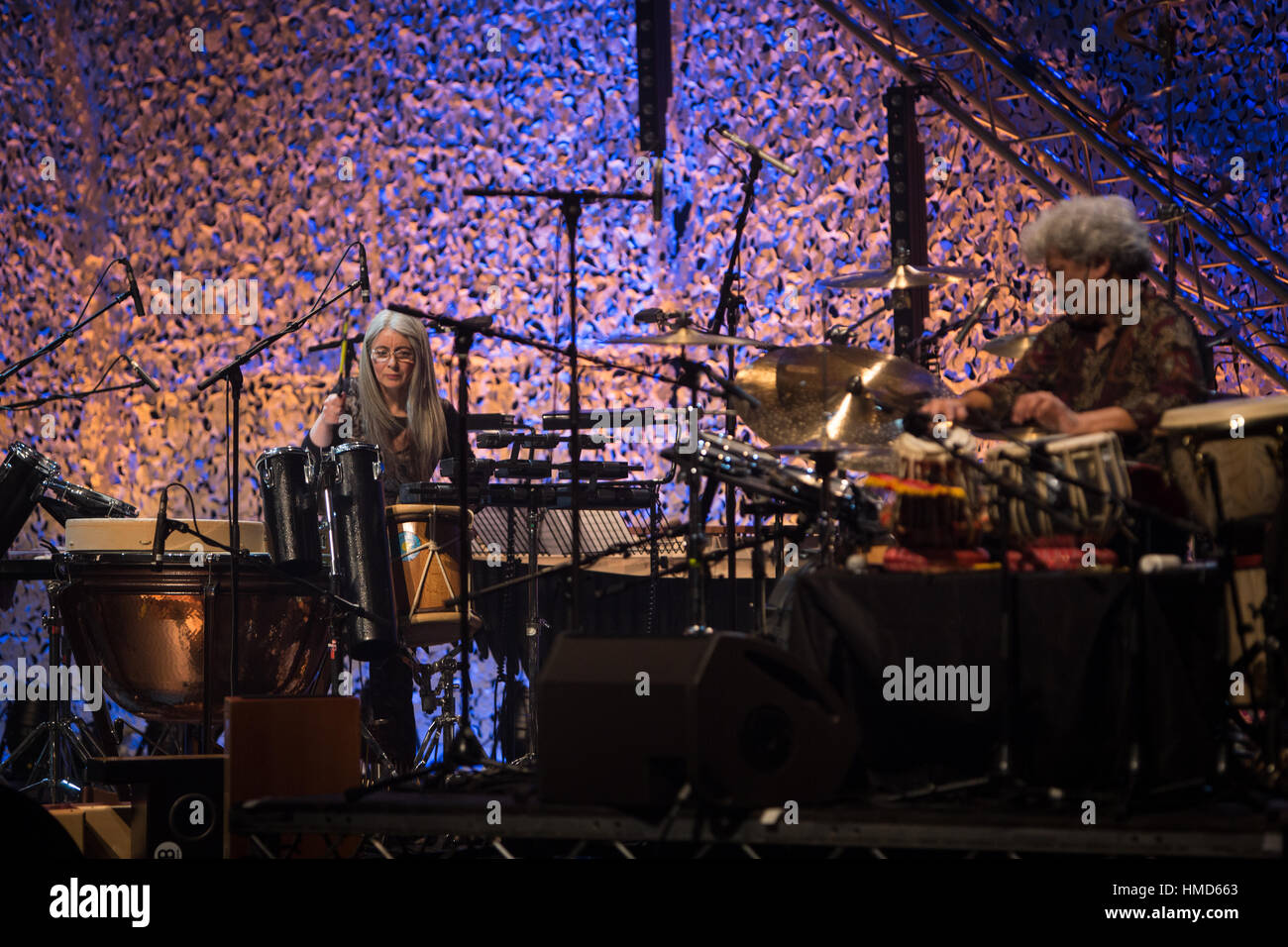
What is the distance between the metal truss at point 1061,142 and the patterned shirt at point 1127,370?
111 inches

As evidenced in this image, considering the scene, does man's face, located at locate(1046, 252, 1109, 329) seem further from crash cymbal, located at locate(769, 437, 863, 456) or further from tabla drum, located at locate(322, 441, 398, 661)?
tabla drum, located at locate(322, 441, 398, 661)

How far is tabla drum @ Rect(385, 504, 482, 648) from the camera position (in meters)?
5.51

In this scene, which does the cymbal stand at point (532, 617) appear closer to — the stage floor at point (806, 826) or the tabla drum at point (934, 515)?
the stage floor at point (806, 826)

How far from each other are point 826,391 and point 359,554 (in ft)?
6.33

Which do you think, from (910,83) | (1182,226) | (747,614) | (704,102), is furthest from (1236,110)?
(747,614)

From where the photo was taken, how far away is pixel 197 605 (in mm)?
5230

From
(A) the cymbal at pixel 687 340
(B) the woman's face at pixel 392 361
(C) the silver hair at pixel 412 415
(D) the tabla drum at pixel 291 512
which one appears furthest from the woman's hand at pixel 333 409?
(A) the cymbal at pixel 687 340

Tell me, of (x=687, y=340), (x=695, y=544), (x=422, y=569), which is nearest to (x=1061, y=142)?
(x=687, y=340)

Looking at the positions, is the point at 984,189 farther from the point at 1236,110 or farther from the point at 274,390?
the point at 274,390

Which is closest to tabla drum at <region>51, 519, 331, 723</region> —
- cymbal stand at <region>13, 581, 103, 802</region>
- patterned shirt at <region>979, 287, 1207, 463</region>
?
cymbal stand at <region>13, 581, 103, 802</region>

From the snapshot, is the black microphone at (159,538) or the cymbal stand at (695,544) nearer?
the cymbal stand at (695,544)

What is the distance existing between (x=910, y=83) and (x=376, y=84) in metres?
3.07

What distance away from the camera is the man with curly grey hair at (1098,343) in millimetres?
3498

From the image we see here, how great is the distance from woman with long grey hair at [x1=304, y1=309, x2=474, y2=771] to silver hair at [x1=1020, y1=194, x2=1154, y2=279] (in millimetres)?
3179
